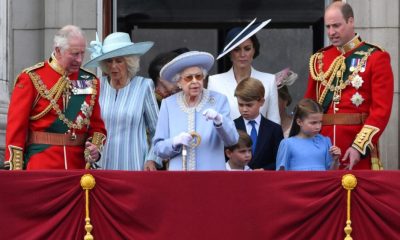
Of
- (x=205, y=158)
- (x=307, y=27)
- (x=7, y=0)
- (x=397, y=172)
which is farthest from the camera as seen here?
(x=307, y=27)

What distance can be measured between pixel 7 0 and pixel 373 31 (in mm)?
3000

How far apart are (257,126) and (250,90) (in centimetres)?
30

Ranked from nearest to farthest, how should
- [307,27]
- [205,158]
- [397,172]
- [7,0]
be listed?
[397,172], [205,158], [7,0], [307,27]

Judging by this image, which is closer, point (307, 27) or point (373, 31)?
point (373, 31)

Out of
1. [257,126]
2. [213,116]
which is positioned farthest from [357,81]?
[213,116]

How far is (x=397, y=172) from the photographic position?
33.3 feet

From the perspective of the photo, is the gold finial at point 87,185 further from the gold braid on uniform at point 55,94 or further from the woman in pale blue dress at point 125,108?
the woman in pale blue dress at point 125,108

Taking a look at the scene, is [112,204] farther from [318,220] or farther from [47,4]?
[47,4]

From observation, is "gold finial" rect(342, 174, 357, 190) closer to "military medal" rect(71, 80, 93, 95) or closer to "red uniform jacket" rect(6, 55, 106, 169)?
"red uniform jacket" rect(6, 55, 106, 169)

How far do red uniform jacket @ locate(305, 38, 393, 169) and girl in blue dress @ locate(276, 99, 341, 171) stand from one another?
20 centimetres

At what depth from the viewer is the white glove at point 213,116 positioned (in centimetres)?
1045

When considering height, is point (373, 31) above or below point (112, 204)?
above

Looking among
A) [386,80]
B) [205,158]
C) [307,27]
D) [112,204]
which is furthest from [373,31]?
[112,204]

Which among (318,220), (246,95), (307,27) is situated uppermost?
(307,27)
